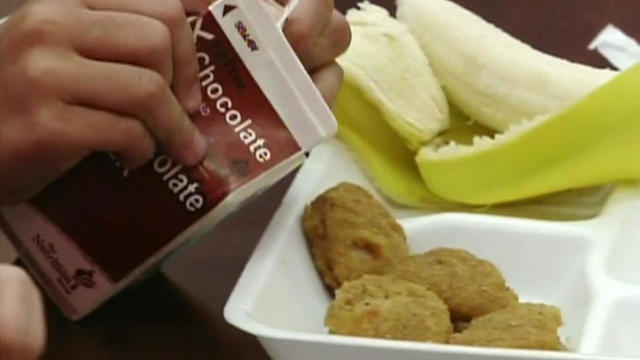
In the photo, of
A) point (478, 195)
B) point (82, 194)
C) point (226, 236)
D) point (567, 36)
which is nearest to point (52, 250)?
point (82, 194)

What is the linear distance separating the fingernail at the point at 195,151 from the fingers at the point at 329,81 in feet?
0.43

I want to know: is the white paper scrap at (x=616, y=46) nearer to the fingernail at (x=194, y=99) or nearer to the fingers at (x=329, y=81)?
the fingers at (x=329, y=81)

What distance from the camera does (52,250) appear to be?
70 cm

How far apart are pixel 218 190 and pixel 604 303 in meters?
0.25

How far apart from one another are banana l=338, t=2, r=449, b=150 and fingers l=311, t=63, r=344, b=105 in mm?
71

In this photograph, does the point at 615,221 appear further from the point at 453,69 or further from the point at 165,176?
the point at 165,176

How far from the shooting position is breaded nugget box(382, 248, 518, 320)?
28.9 inches

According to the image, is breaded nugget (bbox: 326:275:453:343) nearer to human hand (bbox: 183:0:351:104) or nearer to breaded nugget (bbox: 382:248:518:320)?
breaded nugget (bbox: 382:248:518:320)

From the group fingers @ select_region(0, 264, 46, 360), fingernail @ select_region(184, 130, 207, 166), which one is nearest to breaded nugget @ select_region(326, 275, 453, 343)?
fingernail @ select_region(184, 130, 207, 166)

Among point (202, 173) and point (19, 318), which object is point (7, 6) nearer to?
point (202, 173)

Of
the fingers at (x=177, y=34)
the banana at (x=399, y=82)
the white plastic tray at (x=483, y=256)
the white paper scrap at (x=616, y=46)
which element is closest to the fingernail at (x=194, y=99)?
the fingers at (x=177, y=34)

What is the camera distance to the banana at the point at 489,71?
0.88 meters

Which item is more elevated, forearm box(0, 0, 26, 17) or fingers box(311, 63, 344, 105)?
fingers box(311, 63, 344, 105)

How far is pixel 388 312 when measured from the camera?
2.23ft
